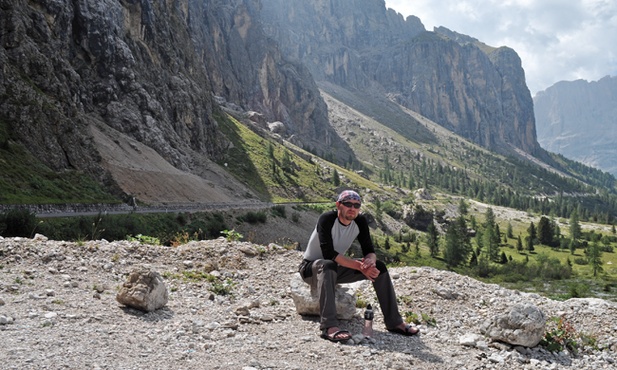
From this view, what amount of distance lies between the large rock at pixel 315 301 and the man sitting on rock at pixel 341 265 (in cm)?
32

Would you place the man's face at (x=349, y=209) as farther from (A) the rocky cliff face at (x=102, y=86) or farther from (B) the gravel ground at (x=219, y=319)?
(A) the rocky cliff face at (x=102, y=86)

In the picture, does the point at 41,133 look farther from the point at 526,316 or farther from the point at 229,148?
the point at 229,148

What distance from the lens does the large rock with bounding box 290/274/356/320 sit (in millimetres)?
10422

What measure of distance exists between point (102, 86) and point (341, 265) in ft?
327

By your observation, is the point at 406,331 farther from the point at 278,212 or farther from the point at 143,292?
the point at 278,212

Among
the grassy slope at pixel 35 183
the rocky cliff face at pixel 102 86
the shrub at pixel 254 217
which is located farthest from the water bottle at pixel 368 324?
the shrub at pixel 254 217

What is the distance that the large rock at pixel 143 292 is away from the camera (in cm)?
1003

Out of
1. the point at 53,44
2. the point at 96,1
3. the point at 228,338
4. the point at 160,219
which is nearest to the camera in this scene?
the point at 228,338

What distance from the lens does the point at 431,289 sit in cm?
1299

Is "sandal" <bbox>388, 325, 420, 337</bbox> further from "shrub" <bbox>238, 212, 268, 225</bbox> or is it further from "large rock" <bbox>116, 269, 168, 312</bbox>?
"shrub" <bbox>238, 212, 268, 225</bbox>

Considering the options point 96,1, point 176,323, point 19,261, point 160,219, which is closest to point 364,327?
point 176,323

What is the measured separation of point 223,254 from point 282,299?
173 inches

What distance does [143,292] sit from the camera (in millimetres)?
10039

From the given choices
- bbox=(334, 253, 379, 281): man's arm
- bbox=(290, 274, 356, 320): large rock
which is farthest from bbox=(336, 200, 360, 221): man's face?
bbox=(290, 274, 356, 320): large rock
